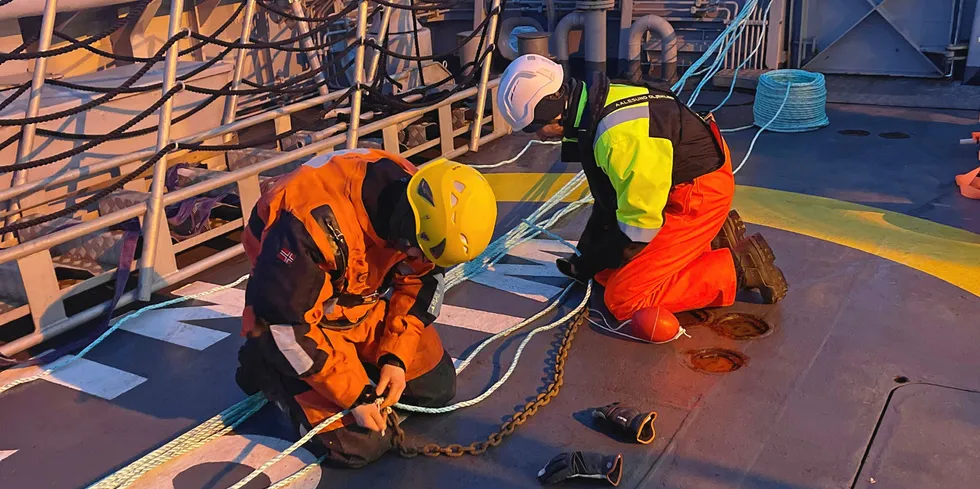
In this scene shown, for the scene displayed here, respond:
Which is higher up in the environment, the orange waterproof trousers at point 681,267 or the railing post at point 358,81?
the railing post at point 358,81

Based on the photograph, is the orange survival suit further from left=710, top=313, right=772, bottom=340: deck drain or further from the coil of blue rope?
the coil of blue rope

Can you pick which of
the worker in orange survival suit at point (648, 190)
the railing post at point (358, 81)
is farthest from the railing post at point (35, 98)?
the worker in orange survival suit at point (648, 190)

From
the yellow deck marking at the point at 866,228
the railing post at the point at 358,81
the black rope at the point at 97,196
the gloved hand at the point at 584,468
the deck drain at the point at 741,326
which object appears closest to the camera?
the gloved hand at the point at 584,468

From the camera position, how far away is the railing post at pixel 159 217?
→ 503 cm

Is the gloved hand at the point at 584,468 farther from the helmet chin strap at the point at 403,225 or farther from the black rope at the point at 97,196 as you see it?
the black rope at the point at 97,196

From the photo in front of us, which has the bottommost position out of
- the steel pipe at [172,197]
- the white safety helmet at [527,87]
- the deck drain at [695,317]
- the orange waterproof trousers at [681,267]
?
the deck drain at [695,317]

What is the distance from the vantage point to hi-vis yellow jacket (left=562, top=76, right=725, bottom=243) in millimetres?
4117

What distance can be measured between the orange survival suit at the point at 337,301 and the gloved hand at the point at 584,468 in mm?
676

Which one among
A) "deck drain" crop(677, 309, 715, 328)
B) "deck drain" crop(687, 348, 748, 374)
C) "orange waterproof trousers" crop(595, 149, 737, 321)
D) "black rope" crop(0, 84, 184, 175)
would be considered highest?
"black rope" crop(0, 84, 184, 175)

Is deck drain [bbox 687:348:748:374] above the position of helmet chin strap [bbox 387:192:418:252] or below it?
below

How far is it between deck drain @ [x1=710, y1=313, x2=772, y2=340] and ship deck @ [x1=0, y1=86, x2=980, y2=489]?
14mm

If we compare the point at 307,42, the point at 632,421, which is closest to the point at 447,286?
the point at 632,421

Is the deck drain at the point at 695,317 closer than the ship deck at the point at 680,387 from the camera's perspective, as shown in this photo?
No

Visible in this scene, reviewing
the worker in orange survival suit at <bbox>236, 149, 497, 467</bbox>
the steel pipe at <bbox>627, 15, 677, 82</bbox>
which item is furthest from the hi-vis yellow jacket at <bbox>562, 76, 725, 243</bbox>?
the steel pipe at <bbox>627, 15, 677, 82</bbox>
